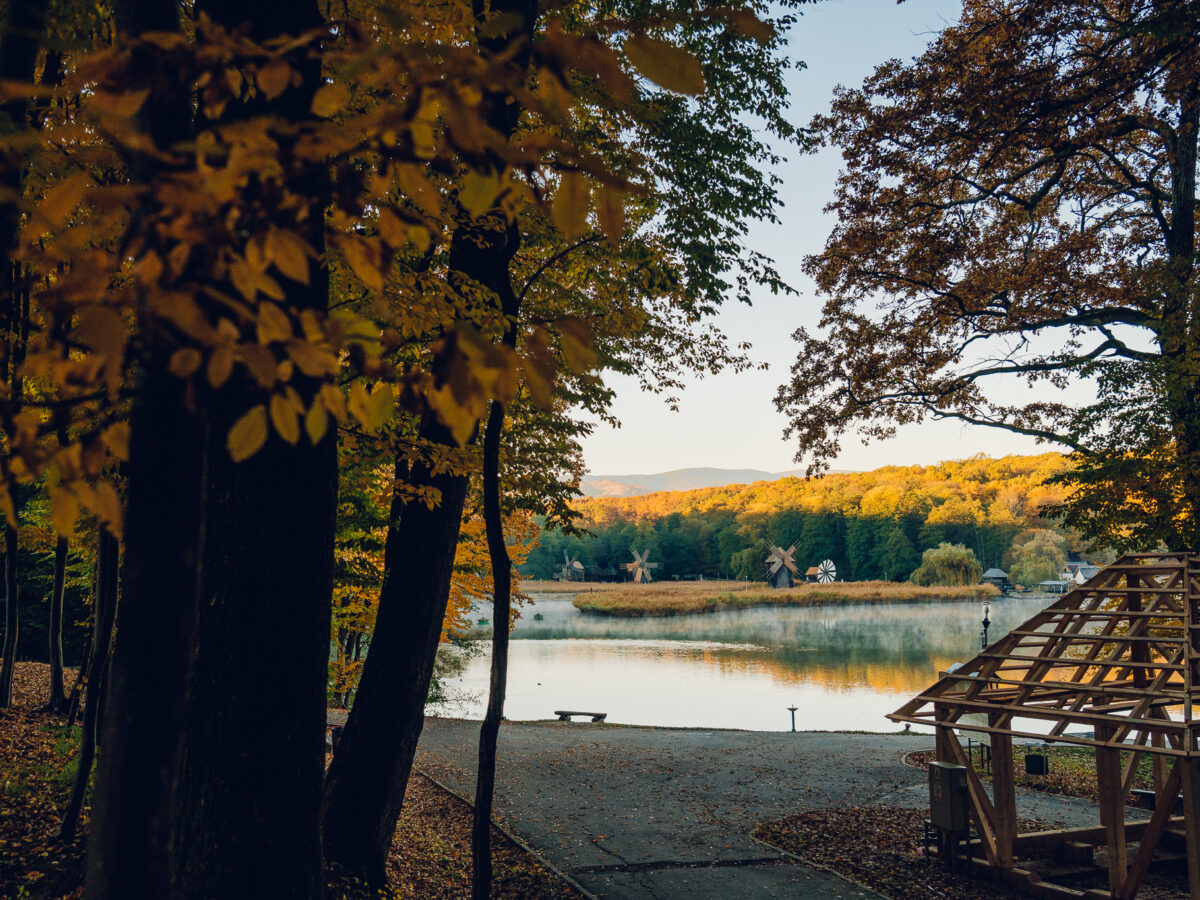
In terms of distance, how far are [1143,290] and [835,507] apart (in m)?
101

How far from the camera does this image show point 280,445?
4.32 m

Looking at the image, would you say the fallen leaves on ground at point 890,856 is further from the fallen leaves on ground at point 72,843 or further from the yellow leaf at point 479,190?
the yellow leaf at point 479,190

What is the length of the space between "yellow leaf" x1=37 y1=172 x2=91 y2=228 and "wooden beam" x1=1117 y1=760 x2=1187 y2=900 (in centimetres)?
958

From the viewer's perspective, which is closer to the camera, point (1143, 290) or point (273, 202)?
point (273, 202)

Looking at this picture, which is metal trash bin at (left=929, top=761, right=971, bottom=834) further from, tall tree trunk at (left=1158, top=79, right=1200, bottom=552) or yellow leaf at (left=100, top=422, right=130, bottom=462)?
yellow leaf at (left=100, top=422, right=130, bottom=462)

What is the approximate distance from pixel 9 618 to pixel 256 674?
31.5 ft

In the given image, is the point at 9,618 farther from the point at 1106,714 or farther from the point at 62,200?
the point at 1106,714

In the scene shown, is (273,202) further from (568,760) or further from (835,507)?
(835,507)

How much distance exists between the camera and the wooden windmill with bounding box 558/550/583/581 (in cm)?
10988

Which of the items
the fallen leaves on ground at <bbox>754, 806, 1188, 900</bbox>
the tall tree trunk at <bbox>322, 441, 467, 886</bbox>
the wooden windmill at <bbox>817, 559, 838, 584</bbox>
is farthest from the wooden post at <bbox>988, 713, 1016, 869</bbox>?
the wooden windmill at <bbox>817, 559, 838, 584</bbox>

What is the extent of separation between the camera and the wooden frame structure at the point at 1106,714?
26.3 feet

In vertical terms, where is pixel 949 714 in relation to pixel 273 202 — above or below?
below

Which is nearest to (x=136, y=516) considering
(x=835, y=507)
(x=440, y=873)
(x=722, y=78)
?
(x=440, y=873)

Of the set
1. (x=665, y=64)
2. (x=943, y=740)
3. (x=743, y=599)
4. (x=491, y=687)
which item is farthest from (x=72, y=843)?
(x=743, y=599)
